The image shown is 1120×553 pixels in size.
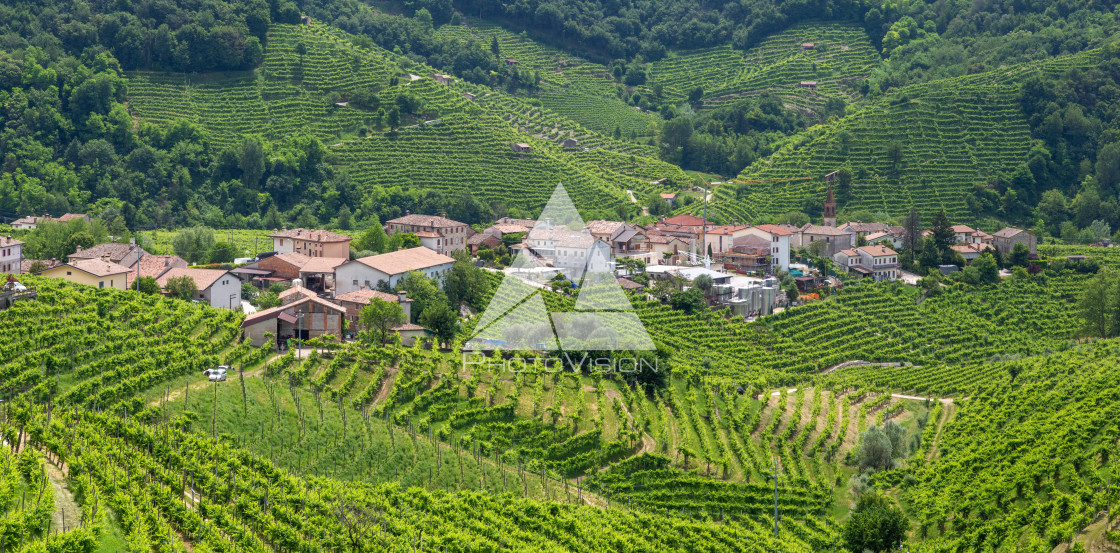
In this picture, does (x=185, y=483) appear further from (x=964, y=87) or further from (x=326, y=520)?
(x=964, y=87)

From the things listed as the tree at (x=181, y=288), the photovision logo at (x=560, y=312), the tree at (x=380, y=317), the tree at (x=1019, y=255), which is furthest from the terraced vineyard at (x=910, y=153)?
the tree at (x=181, y=288)

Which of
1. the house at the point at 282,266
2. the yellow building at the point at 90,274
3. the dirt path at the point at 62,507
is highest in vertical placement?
the dirt path at the point at 62,507

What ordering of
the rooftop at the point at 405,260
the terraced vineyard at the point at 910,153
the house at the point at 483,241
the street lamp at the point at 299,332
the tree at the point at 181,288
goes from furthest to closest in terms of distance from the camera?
the terraced vineyard at the point at 910,153 → the house at the point at 483,241 → the rooftop at the point at 405,260 → the tree at the point at 181,288 → the street lamp at the point at 299,332

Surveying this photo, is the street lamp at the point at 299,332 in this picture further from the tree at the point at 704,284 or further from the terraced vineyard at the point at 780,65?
the terraced vineyard at the point at 780,65

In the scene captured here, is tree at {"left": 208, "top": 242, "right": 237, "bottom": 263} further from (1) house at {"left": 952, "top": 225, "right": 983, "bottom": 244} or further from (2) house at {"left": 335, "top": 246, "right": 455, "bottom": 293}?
(1) house at {"left": 952, "top": 225, "right": 983, "bottom": 244}

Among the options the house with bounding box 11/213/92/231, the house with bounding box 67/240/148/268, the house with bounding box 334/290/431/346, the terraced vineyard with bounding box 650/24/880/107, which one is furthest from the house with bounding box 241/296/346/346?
the terraced vineyard with bounding box 650/24/880/107

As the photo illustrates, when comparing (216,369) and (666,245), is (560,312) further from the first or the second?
(666,245)
